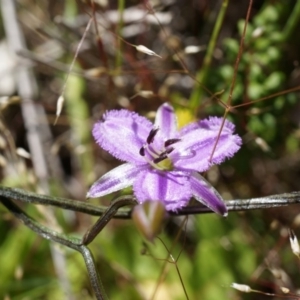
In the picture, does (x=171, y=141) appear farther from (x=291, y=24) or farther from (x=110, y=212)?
(x=291, y=24)

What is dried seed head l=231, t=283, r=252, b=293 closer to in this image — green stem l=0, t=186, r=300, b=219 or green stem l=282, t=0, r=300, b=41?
green stem l=0, t=186, r=300, b=219

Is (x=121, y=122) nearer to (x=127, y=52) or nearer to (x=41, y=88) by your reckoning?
(x=127, y=52)

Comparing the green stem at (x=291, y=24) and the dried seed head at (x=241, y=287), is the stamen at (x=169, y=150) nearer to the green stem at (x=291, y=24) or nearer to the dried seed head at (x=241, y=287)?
the dried seed head at (x=241, y=287)

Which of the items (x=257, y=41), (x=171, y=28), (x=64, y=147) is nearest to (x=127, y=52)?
(x=171, y=28)

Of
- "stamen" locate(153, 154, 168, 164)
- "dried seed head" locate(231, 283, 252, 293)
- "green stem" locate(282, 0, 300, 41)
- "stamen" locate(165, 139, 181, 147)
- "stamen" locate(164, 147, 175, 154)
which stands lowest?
"dried seed head" locate(231, 283, 252, 293)

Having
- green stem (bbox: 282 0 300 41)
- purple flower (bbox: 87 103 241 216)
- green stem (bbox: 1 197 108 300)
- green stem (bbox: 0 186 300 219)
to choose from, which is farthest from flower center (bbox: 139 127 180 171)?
green stem (bbox: 282 0 300 41)
